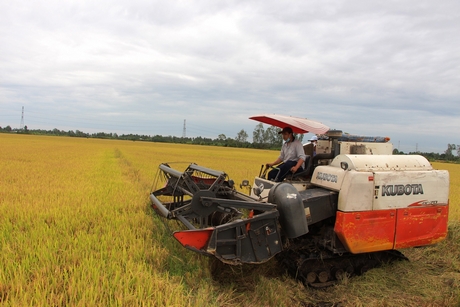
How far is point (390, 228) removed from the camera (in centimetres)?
449

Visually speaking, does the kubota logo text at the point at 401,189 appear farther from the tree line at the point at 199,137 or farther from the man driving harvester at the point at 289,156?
the tree line at the point at 199,137

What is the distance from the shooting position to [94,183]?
8.41 meters

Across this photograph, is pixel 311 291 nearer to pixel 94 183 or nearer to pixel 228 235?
pixel 228 235

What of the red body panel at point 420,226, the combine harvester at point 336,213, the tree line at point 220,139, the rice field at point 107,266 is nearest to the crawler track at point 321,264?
the combine harvester at point 336,213

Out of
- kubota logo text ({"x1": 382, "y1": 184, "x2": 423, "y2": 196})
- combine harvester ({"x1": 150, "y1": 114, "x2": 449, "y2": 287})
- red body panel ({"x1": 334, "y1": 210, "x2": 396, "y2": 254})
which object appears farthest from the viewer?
kubota logo text ({"x1": 382, "y1": 184, "x2": 423, "y2": 196})

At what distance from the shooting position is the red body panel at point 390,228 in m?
4.27

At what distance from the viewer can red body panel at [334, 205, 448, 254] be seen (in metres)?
4.27

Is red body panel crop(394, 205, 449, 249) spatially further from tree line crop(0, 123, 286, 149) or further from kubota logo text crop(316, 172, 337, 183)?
tree line crop(0, 123, 286, 149)

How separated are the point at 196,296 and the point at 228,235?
80 centimetres

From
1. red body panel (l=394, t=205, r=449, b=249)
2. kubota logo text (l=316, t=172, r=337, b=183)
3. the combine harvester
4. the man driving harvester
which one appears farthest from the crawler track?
the man driving harvester

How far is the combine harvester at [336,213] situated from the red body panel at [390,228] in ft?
0.04

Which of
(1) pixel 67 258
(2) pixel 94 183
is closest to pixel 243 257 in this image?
(1) pixel 67 258

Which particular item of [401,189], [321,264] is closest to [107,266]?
[321,264]

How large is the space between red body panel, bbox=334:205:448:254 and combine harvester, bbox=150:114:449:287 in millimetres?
13
